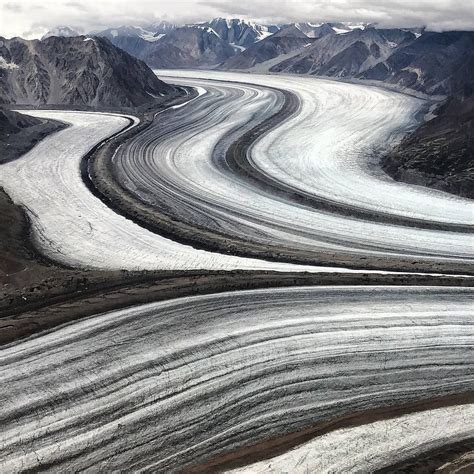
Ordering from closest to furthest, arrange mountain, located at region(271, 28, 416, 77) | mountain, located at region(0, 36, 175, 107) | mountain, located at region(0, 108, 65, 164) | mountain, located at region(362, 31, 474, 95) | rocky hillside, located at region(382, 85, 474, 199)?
1. rocky hillside, located at region(382, 85, 474, 199)
2. mountain, located at region(0, 108, 65, 164)
3. mountain, located at region(0, 36, 175, 107)
4. mountain, located at region(362, 31, 474, 95)
5. mountain, located at region(271, 28, 416, 77)

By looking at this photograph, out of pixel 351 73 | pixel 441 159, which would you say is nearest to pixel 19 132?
pixel 441 159

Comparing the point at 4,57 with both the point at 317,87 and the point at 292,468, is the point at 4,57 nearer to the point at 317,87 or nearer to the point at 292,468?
the point at 317,87

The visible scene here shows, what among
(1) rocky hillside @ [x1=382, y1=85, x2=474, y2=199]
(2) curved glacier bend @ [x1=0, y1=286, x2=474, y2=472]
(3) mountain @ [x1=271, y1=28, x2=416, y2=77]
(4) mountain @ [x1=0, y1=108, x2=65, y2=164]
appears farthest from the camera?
(3) mountain @ [x1=271, y1=28, x2=416, y2=77]

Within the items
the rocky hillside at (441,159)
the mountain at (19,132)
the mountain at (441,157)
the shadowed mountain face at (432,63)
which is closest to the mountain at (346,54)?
the shadowed mountain face at (432,63)

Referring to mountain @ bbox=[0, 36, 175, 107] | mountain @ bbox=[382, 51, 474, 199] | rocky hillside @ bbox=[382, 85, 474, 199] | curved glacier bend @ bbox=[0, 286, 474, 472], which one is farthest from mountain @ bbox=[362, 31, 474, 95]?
curved glacier bend @ bbox=[0, 286, 474, 472]

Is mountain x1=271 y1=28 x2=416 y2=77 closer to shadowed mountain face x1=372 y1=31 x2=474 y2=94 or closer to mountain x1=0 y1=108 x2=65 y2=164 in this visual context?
shadowed mountain face x1=372 y1=31 x2=474 y2=94

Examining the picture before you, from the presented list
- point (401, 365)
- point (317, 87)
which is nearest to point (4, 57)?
point (317, 87)
